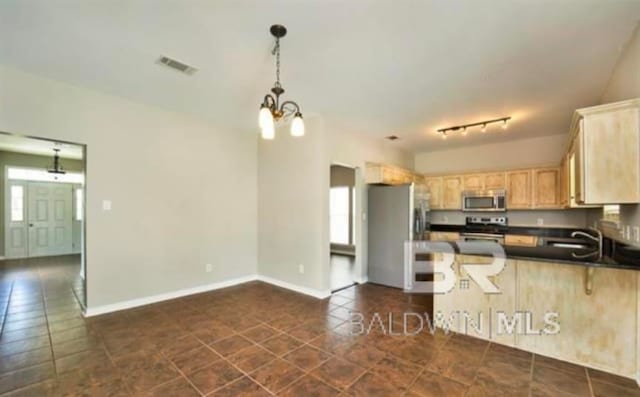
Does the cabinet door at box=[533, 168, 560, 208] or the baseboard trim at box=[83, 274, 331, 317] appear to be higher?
the cabinet door at box=[533, 168, 560, 208]

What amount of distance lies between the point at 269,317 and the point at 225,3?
3.22 m

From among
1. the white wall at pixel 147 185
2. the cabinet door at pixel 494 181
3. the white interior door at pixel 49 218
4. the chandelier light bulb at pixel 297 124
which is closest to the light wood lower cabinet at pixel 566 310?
the chandelier light bulb at pixel 297 124

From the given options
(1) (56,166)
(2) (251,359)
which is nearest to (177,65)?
(2) (251,359)

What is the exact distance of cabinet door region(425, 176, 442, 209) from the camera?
6277 millimetres

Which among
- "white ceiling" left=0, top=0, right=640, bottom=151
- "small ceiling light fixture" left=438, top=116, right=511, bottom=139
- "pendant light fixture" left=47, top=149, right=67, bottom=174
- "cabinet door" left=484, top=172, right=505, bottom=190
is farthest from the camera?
"pendant light fixture" left=47, top=149, right=67, bottom=174

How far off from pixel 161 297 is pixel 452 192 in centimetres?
586

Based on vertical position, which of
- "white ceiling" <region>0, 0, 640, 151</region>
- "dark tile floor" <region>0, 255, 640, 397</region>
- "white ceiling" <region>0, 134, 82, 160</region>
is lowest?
"dark tile floor" <region>0, 255, 640, 397</region>

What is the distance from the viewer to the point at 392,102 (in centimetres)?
369

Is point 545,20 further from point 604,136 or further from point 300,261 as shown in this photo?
point 300,261

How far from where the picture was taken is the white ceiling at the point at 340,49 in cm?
198

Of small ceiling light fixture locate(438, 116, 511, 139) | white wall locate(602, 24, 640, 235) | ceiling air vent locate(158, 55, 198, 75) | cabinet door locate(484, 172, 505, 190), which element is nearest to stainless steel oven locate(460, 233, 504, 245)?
cabinet door locate(484, 172, 505, 190)

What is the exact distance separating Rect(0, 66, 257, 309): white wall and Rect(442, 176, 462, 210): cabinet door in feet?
13.9

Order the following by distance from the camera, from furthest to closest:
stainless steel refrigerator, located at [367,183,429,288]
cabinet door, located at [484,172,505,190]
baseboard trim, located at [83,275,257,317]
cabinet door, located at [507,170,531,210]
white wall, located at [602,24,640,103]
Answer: cabinet door, located at [484,172,505,190] < cabinet door, located at [507,170,531,210] < stainless steel refrigerator, located at [367,183,429,288] < baseboard trim, located at [83,275,257,317] < white wall, located at [602,24,640,103]

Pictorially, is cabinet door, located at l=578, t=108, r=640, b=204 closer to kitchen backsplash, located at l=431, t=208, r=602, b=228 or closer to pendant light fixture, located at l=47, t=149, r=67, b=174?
kitchen backsplash, located at l=431, t=208, r=602, b=228
